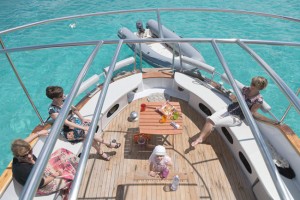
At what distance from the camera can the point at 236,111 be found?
4332 millimetres

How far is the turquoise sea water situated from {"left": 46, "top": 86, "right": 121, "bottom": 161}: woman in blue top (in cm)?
373

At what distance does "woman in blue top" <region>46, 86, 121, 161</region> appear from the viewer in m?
3.58

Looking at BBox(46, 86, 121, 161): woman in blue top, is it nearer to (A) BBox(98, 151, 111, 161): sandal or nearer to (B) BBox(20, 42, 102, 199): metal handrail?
(A) BBox(98, 151, 111, 161): sandal

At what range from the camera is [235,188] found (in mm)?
3895

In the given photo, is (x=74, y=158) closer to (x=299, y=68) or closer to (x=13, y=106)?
(x=13, y=106)

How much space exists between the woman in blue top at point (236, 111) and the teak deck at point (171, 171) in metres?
0.35

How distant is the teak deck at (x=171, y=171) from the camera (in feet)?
12.1

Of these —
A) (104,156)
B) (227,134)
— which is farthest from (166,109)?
(104,156)

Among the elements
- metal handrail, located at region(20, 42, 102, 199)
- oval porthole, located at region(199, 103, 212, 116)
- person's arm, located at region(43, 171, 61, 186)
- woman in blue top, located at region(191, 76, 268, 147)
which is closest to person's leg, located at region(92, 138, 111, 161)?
person's arm, located at region(43, 171, 61, 186)

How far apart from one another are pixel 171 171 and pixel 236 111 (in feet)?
5.75

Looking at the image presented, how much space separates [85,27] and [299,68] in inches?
420

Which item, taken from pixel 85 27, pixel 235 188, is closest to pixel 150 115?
pixel 235 188

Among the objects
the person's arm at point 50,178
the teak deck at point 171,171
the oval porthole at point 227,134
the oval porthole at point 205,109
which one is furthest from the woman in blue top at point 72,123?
the oval porthole at point 227,134

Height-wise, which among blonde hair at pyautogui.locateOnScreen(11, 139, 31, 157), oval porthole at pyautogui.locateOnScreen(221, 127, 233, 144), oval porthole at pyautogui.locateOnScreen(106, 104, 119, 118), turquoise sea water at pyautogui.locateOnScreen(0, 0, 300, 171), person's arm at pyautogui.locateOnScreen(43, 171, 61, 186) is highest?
turquoise sea water at pyautogui.locateOnScreen(0, 0, 300, 171)
